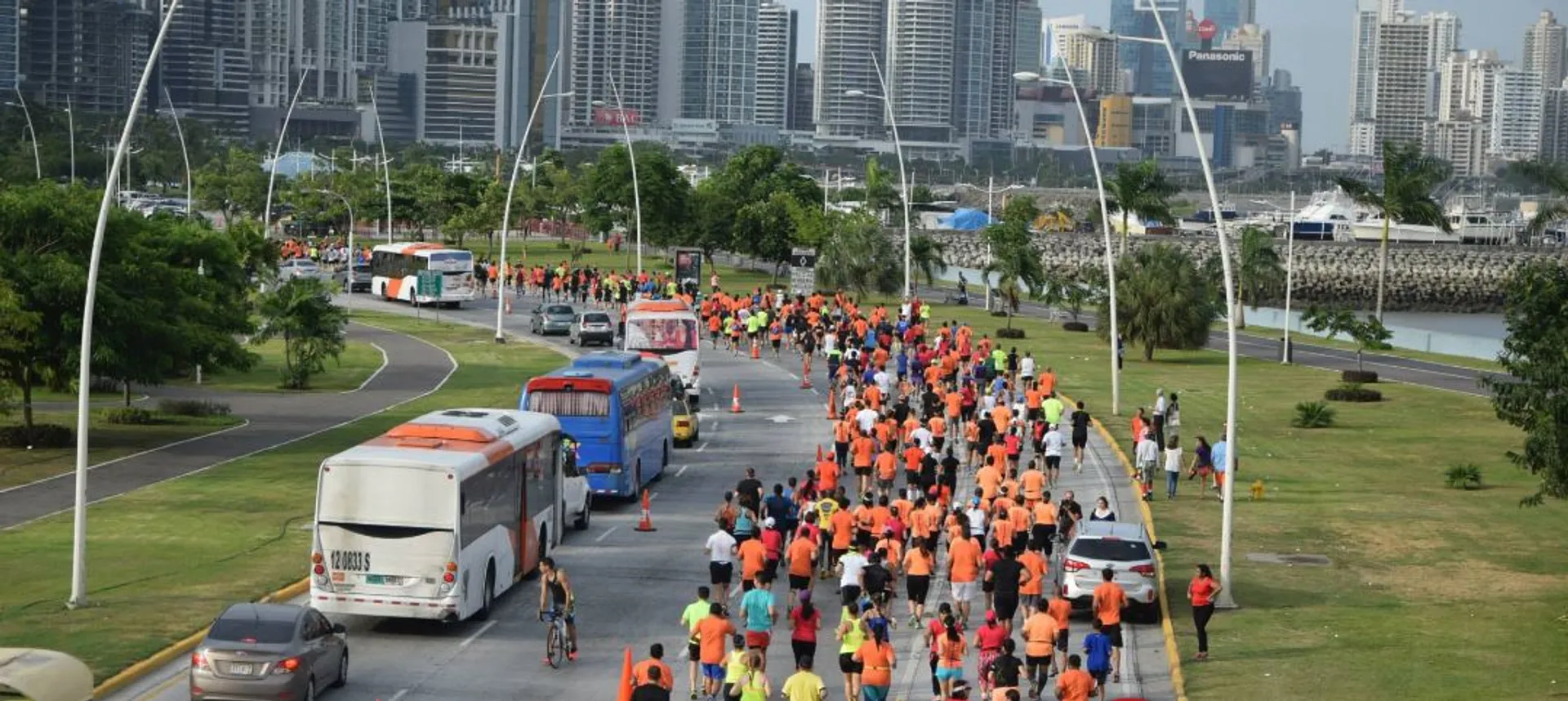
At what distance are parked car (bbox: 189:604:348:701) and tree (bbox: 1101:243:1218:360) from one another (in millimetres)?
51323

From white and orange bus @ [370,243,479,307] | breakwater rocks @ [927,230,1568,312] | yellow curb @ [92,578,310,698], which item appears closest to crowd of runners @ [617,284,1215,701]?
yellow curb @ [92,578,310,698]

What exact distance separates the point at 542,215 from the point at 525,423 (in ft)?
378

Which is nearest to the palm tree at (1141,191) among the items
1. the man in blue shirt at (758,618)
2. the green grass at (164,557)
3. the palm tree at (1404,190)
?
the palm tree at (1404,190)

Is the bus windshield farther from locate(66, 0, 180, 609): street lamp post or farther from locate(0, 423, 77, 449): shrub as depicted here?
locate(66, 0, 180, 609): street lamp post

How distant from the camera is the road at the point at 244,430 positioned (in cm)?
3850

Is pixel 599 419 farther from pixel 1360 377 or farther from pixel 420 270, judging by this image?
pixel 420 270

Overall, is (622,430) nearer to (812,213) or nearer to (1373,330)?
(1373,330)

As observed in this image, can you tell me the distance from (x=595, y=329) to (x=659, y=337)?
778 inches

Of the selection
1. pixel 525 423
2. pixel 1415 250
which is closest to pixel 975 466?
pixel 525 423

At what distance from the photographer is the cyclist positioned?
2544 centimetres

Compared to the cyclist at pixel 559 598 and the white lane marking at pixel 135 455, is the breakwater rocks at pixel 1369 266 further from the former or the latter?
the cyclist at pixel 559 598

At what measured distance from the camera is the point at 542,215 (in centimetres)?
14562

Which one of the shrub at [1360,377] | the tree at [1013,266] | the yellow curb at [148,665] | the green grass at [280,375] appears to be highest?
the tree at [1013,266]

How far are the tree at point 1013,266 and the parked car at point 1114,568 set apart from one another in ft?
173
